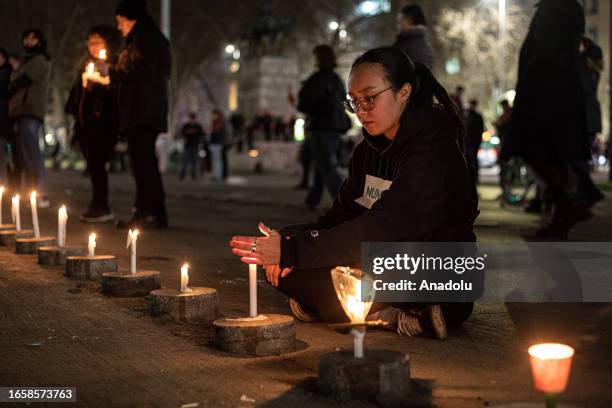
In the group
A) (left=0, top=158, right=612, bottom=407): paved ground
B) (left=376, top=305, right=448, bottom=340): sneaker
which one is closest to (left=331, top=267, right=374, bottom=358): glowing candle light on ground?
(left=0, top=158, right=612, bottom=407): paved ground

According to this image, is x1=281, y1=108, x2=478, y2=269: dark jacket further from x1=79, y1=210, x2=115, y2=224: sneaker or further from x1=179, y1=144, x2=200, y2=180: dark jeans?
x1=179, y1=144, x2=200, y2=180: dark jeans

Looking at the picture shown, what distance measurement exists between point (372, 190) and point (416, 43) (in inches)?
230

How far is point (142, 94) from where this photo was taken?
9.77 m

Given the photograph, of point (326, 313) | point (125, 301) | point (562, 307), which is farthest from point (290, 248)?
point (562, 307)

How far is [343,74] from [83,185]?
144 ft

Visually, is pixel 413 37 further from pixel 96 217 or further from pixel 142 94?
pixel 96 217

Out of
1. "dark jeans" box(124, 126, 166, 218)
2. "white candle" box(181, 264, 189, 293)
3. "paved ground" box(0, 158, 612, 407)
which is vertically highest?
"dark jeans" box(124, 126, 166, 218)

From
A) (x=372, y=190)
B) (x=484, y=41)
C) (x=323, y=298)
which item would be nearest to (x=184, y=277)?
(x=323, y=298)

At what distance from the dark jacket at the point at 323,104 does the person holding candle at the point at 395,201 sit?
7511mm

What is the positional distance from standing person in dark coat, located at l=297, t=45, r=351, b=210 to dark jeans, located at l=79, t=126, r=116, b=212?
259 cm

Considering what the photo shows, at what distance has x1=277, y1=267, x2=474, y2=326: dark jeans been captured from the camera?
4668 millimetres

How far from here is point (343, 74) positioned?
63219mm

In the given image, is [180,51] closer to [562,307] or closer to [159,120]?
[159,120]

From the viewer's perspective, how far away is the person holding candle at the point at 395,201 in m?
4.42
